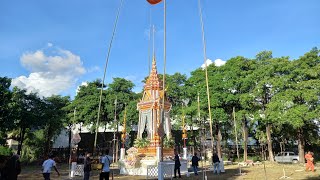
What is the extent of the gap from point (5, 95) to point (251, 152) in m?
32.3

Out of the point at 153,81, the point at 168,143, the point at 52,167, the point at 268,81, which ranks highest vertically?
the point at 268,81

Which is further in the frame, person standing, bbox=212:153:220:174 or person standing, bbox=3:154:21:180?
person standing, bbox=212:153:220:174

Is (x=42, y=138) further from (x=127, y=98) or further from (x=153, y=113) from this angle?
(x=153, y=113)

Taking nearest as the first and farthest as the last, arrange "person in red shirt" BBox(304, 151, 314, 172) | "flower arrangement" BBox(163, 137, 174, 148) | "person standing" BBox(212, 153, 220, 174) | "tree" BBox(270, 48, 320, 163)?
"person in red shirt" BBox(304, 151, 314, 172), "person standing" BBox(212, 153, 220, 174), "flower arrangement" BBox(163, 137, 174, 148), "tree" BBox(270, 48, 320, 163)

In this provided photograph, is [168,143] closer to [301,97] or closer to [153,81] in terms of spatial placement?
[153,81]

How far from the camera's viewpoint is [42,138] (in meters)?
40.3

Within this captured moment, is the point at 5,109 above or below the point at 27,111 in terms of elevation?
below

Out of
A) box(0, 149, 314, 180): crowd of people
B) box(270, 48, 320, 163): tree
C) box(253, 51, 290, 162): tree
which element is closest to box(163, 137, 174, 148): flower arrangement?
box(0, 149, 314, 180): crowd of people

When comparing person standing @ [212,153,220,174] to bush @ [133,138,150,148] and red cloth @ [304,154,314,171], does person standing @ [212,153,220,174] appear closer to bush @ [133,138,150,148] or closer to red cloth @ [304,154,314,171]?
bush @ [133,138,150,148]

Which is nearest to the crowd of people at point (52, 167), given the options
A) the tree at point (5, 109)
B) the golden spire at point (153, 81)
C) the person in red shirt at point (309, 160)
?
the person in red shirt at point (309, 160)

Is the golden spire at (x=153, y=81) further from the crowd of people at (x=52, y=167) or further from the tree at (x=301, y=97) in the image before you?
the tree at (x=301, y=97)

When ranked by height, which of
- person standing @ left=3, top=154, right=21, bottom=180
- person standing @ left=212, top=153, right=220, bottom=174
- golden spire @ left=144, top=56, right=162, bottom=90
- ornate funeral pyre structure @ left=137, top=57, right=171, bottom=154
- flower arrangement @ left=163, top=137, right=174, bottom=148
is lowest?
person standing @ left=212, top=153, right=220, bottom=174

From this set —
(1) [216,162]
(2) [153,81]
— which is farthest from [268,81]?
(1) [216,162]

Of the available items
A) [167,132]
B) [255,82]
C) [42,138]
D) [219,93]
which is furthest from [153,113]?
[42,138]
